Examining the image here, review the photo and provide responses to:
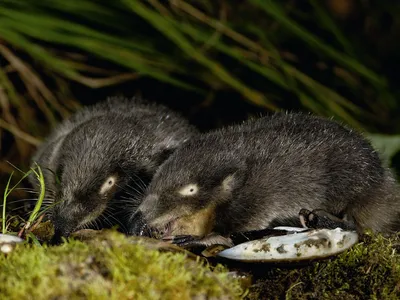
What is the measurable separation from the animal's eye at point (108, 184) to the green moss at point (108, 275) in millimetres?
1315

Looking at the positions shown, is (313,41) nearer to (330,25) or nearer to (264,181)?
(330,25)

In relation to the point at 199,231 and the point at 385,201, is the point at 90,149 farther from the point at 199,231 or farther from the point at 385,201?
the point at 385,201

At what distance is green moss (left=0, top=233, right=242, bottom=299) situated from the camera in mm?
2164

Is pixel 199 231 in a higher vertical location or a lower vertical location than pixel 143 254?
lower

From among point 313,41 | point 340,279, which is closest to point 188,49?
point 313,41

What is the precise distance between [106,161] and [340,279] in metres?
1.51

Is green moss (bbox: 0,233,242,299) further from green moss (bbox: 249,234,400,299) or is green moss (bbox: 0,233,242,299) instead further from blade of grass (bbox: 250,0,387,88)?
blade of grass (bbox: 250,0,387,88)

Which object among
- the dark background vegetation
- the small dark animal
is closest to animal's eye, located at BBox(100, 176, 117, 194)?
the small dark animal

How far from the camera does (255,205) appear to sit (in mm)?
3355

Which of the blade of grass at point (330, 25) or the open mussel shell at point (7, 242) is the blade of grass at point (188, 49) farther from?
the open mussel shell at point (7, 242)

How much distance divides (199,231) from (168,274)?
1.02 meters

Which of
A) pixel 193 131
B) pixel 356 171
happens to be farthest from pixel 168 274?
pixel 193 131

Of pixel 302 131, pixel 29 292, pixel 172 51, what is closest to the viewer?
pixel 29 292

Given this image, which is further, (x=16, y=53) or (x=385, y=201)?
(x=16, y=53)
